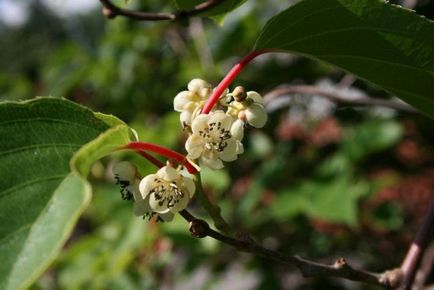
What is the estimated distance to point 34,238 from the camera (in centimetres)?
69

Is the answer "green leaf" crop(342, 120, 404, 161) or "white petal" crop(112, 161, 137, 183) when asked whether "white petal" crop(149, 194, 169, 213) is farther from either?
"green leaf" crop(342, 120, 404, 161)

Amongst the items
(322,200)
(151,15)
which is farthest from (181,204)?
(322,200)

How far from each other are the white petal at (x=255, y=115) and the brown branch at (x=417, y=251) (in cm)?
35

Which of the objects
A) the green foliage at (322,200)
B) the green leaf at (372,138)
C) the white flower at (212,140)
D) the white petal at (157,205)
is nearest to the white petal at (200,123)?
the white flower at (212,140)

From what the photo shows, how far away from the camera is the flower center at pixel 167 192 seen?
0.89m

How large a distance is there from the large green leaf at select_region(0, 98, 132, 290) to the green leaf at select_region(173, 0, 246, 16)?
40 cm

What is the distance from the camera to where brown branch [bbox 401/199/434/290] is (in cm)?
105

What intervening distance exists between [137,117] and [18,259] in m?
2.83

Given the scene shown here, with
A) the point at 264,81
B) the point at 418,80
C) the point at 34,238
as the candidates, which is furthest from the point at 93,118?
the point at 264,81

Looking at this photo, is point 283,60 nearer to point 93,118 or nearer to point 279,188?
point 279,188

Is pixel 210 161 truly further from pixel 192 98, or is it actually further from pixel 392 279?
pixel 392 279

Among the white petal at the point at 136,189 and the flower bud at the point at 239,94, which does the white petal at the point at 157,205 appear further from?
the flower bud at the point at 239,94

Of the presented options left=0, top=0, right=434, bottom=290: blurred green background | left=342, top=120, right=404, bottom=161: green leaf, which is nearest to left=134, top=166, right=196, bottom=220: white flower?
left=0, top=0, right=434, bottom=290: blurred green background

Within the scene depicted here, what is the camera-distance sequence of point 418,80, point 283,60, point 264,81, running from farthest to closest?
point 283,60 < point 264,81 < point 418,80
